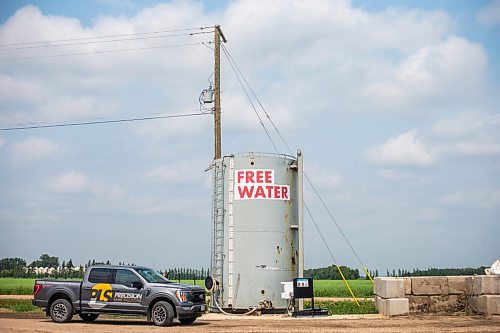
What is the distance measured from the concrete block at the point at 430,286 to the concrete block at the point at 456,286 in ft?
0.51

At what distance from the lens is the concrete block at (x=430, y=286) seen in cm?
2659

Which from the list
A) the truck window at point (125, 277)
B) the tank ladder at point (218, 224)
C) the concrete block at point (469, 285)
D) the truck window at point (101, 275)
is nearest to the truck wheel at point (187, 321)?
the truck window at point (125, 277)

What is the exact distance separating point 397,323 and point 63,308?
37.2ft

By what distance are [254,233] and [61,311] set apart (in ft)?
26.5

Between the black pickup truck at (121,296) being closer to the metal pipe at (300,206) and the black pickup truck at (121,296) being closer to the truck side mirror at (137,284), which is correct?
the truck side mirror at (137,284)

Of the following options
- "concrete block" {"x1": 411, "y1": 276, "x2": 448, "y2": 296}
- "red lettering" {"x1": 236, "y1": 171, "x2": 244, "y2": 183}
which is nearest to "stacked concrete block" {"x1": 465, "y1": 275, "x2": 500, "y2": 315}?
"concrete block" {"x1": 411, "y1": 276, "x2": 448, "y2": 296}

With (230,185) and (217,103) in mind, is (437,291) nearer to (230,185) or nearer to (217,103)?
(230,185)

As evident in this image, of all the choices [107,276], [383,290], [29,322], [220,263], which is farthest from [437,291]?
[29,322]

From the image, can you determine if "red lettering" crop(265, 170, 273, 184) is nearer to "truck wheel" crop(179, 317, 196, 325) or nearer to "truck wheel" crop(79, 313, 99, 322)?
"truck wheel" crop(179, 317, 196, 325)

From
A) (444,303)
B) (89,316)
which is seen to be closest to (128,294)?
(89,316)

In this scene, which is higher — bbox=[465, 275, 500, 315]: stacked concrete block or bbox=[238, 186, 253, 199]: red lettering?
bbox=[238, 186, 253, 199]: red lettering

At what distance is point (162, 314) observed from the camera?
74.1 ft

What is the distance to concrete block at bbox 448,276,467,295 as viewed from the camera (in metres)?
26.7

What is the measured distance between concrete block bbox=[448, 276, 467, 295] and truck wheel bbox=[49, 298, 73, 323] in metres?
14.2
